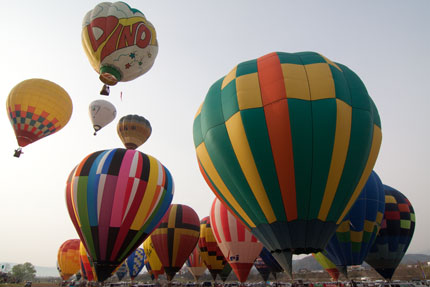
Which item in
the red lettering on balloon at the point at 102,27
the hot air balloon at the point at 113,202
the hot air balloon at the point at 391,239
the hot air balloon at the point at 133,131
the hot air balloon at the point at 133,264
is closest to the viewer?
the hot air balloon at the point at 113,202

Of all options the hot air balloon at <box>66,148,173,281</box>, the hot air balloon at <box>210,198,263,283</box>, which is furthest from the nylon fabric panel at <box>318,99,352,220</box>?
the hot air balloon at <box>210,198,263,283</box>

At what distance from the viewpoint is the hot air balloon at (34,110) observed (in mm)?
15953

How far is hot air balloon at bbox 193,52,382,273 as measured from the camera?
277 inches

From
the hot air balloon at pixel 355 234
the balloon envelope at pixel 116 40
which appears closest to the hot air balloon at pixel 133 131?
the balloon envelope at pixel 116 40

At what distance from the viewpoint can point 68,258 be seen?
28266 millimetres

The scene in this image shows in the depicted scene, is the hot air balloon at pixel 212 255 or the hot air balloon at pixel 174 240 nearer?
the hot air balloon at pixel 174 240

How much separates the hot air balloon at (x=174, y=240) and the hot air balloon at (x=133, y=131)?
527cm

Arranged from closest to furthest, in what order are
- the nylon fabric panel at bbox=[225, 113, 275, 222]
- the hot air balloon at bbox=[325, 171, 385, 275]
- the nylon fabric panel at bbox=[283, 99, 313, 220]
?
Answer: the nylon fabric panel at bbox=[283, 99, 313, 220] < the nylon fabric panel at bbox=[225, 113, 275, 222] < the hot air balloon at bbox=[325, 171, 385, 275]

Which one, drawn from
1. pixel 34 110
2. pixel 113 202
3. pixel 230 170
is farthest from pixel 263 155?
pixel 34 110

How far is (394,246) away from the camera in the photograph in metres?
15.7

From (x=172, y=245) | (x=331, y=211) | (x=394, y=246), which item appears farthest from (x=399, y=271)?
(x=331, y=211)

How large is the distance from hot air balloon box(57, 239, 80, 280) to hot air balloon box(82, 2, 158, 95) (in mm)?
22641

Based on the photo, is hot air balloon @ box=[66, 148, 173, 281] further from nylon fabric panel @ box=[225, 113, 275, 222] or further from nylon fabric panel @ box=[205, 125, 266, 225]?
nylon fabric panel @ box=[225, 113, 275, 222]

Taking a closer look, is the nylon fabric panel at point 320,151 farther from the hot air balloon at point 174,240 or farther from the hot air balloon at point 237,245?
the hot air balloon at point 174,240
